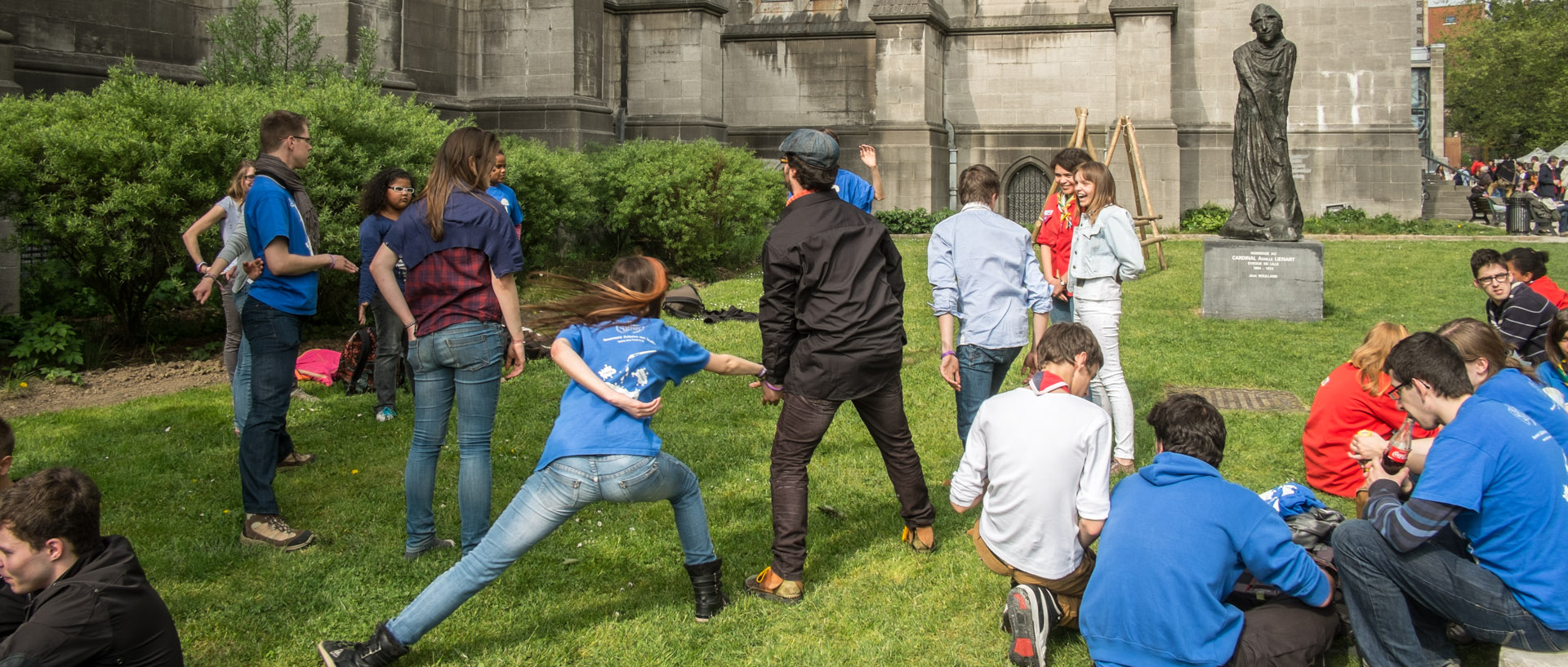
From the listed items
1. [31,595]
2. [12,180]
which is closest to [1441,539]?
[31,595]

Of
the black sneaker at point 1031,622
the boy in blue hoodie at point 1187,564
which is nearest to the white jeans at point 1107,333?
the black sneaker at point 1031,622

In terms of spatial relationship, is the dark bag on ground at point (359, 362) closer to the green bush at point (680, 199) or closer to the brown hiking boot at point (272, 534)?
the brown hiking boot at point (272, 534)

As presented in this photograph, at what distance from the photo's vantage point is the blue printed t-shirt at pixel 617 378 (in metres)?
3.96

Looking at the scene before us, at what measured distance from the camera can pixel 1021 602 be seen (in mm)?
4066

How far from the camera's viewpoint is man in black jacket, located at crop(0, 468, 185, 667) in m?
2.98

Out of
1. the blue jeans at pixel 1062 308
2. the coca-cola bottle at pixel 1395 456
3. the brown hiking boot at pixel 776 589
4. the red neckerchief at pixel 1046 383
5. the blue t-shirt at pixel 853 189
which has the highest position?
the blue t-shirt at pixel 853 189

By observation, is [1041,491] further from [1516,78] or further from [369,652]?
[1516,78]

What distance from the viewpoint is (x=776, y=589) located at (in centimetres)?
468

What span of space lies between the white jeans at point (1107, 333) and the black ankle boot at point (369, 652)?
3.95 metres

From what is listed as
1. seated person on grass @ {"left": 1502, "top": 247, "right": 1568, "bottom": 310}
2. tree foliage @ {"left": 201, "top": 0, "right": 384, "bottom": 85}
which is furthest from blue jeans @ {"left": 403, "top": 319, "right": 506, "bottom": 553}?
tree foliage @ {"left": 201, "top": 0, "right": 384, "bottom": 85}

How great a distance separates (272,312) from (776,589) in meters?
2.73

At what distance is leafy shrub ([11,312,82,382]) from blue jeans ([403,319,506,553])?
18.3 feet

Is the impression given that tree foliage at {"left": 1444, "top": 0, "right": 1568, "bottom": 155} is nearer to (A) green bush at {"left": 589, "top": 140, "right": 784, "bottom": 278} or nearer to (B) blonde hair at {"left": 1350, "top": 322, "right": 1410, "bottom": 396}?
(A) green bush at {"left": 589, "top": 140, "right": 784, "bottom": 278}

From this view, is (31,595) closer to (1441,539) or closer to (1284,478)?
(1441,539)
